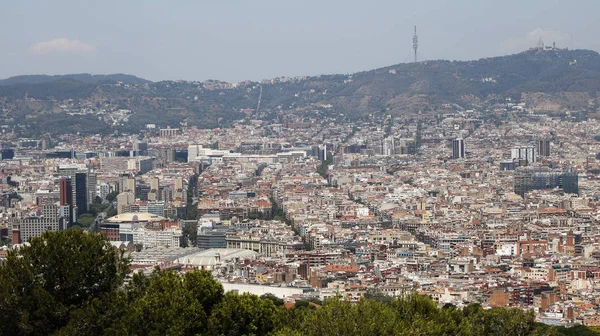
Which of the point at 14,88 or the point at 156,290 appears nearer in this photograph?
the point at 156,290

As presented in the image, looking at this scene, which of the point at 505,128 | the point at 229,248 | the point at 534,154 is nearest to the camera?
the point at 229,248

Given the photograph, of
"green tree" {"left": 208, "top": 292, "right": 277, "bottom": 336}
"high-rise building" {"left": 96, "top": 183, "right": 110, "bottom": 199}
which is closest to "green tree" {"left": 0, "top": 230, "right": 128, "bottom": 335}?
"green tree" {"left": 208, "top": 292, "right": 277, "bottom": 336}

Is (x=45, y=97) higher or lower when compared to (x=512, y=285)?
higher

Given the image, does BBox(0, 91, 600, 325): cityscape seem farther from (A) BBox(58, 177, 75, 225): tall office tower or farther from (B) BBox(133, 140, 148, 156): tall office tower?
(B) BBox(133, 140, 148, 156): tall office tower

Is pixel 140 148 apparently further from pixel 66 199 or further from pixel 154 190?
pixel 66 199

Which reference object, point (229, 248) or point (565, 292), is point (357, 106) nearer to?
point (229, 248)

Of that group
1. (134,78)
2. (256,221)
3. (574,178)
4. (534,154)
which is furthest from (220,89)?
(256,221)
